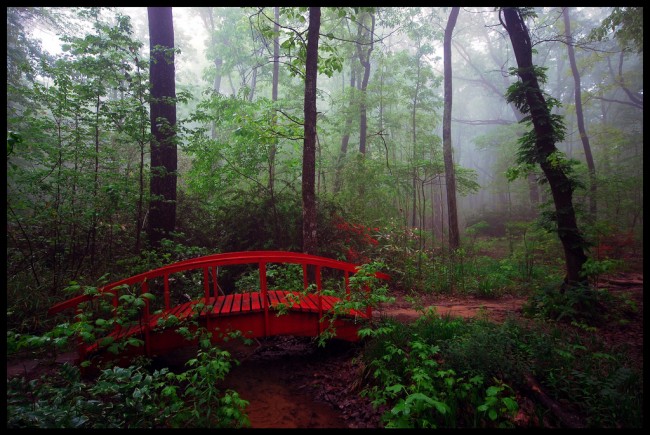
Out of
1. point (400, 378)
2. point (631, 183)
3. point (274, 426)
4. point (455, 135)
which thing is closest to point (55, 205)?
point (274, 426)

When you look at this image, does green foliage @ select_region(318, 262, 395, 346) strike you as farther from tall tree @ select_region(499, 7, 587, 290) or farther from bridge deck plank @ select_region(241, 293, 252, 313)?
tall tree @ select_region(499, 7, 587, 290)

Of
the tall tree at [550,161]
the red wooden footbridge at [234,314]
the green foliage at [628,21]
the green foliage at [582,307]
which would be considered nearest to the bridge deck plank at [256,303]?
the red wooden footbridge at [234,314]

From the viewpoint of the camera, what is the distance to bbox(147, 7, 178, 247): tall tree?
7226 millimetres

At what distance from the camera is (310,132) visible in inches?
247

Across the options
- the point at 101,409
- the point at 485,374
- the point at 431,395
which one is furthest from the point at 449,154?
the point at 101,409

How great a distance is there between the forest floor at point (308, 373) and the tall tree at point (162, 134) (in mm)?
3401

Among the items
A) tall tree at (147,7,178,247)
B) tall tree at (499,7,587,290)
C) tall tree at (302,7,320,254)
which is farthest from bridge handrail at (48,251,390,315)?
tall tree at (499,7,587,290)

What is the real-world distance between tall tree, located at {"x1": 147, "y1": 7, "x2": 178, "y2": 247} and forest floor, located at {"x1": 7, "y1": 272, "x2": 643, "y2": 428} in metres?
3.40

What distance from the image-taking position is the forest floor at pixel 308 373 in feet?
12.1

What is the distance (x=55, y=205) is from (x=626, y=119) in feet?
108

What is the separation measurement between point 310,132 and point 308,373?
4539 millimetres

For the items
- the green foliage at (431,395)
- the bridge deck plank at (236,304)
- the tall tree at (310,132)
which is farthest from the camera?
the tall tree at (310,132)

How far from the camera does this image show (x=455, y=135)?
4412cm

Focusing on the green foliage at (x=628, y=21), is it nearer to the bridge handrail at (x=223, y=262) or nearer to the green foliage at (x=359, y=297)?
the green foliage at (x=359, y=297)
